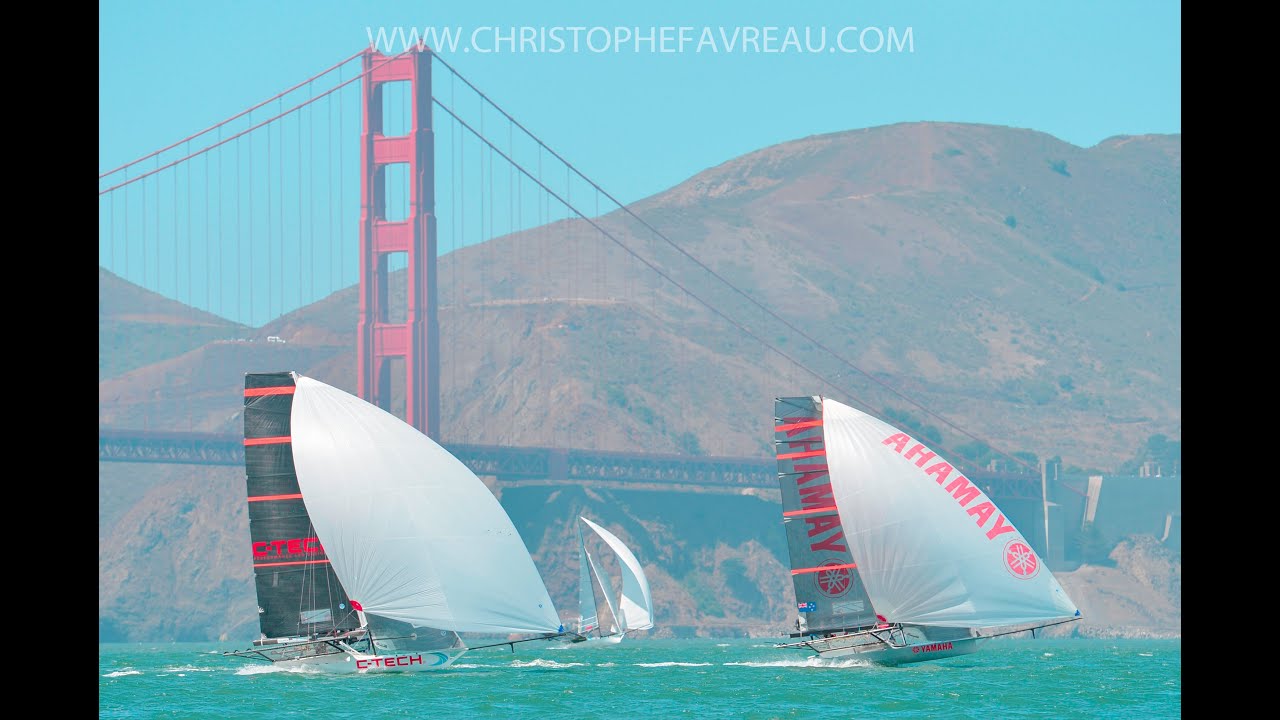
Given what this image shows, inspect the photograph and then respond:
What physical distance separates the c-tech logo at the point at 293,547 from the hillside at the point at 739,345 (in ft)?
181

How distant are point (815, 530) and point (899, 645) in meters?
2.02

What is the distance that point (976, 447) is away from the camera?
102m

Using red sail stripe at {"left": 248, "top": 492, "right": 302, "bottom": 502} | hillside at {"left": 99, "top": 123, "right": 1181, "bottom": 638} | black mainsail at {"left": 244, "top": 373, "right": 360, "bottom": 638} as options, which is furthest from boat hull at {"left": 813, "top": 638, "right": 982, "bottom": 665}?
hillside at {"left": 99, "top": 123, "right": 1181, "bottom": 638}

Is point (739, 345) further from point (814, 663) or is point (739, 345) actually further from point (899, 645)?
point (899, 645)

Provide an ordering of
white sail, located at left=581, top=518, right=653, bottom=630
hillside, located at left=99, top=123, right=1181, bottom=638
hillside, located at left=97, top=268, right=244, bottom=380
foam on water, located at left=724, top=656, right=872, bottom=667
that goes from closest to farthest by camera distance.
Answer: foam on water, located at left=724, top=656, right=872, bottom=667 → white sail, located at left=581, top=518, right=653, bottom=630 → hillside, located at left=99, top=123, right=1181, bottom=638 → hillside, located at left=97, top=268, right=244, bottom=380

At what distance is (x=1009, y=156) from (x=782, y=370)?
8767 centimetres

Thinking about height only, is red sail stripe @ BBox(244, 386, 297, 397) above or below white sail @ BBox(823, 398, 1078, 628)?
above

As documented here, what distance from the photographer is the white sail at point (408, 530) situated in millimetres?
22188

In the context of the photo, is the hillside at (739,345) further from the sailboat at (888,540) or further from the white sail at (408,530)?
the white sail at (408,530)

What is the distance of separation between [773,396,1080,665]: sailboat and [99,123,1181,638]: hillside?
54.9m

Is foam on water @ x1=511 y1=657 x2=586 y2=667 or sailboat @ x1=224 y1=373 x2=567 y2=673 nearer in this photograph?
sailboat @ x1=224 y1=373 x2=567 y2=673

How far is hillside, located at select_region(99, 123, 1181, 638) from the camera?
8700cm

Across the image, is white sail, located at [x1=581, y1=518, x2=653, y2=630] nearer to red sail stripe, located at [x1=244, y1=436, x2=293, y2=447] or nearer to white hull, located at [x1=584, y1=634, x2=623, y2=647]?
white hull, located at [x1=584, y1=634, x2=623, y2=647]
